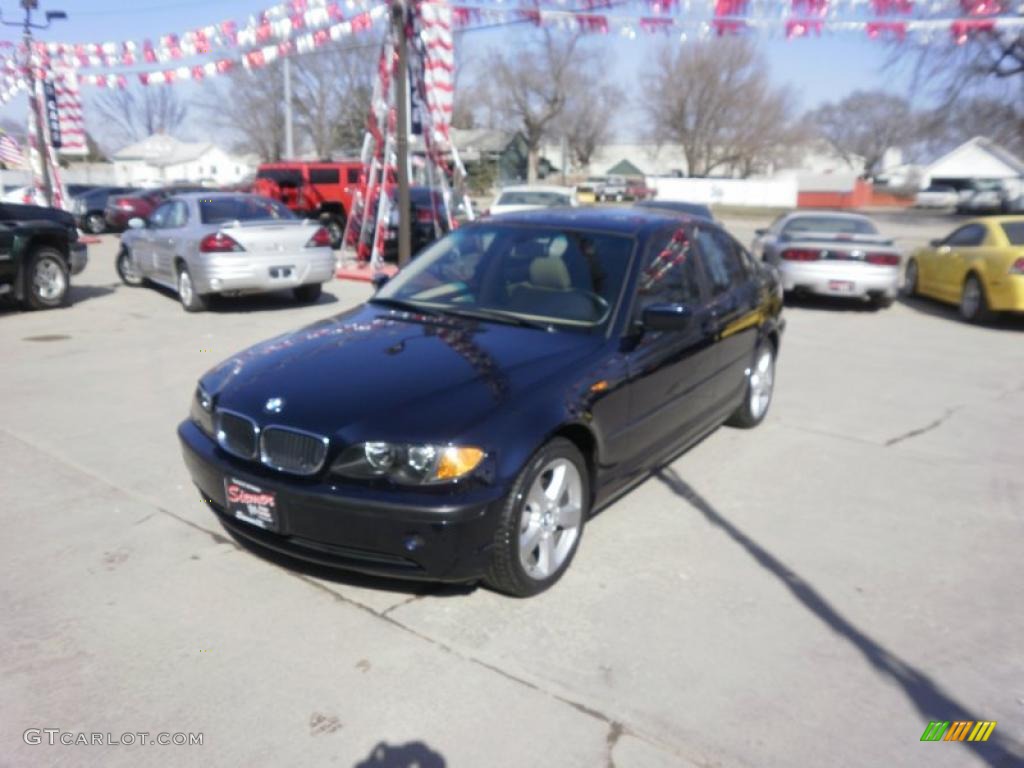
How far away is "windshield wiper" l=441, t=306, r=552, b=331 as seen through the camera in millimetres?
4336

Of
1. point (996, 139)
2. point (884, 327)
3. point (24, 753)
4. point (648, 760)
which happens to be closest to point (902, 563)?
point (648, 760)

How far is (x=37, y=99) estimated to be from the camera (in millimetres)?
20234

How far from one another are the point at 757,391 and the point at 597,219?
2.14 m

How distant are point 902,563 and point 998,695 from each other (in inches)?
43.3

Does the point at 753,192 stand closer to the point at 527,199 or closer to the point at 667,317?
the point at 527,199

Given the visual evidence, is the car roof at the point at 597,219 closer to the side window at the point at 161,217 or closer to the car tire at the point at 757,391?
the car tire at the point at 757,391

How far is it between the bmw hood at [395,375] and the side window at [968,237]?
9.90 meters

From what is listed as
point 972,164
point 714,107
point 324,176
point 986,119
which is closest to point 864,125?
point 972,164

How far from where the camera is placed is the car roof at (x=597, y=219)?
15.9 ft

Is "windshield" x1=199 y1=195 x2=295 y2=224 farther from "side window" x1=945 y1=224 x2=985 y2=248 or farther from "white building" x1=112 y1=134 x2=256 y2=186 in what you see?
"white building" x1=112 y1=134 x2=256 y2=186

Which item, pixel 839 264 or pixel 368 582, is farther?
pixel 839 264

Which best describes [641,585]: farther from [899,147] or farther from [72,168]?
[899,147]

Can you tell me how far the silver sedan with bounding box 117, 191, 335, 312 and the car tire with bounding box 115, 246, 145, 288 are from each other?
111 centimetres

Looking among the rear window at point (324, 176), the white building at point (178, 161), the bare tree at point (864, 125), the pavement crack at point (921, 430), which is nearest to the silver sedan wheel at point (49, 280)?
the pavement crack at point (921, 430)
